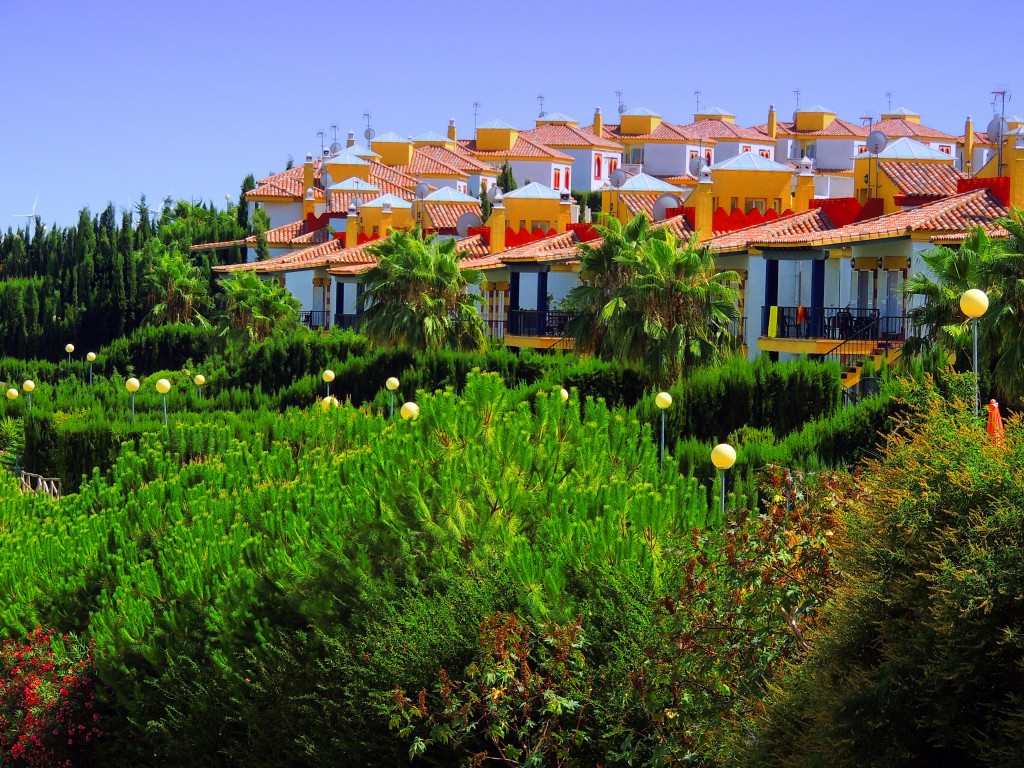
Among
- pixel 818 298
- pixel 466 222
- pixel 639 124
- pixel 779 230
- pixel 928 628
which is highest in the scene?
pixel 639 124

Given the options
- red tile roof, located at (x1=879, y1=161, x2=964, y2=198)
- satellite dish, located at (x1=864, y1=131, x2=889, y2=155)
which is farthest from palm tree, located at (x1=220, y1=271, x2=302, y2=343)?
red tile roof, located at (x1=879, y1=161, x2=964, y2=198)

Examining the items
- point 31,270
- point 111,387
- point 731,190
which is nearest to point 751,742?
point 111,387

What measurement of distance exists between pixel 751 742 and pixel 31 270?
7798 cm

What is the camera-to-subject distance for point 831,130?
4141 inches

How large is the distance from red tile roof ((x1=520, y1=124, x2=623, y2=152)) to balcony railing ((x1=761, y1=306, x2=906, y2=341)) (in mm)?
68134

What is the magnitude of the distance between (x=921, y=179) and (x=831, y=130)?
2459 inches

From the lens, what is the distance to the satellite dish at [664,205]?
51.8m

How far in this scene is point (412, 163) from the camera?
9506 cm

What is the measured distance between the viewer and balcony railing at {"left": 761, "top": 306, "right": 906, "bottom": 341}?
35.6m

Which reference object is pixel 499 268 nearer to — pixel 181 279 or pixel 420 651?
pixel 181 279

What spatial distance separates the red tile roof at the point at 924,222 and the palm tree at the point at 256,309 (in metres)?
21.0

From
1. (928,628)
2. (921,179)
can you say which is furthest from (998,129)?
(928,628)

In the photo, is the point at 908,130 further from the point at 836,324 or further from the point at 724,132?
the point at 836,324

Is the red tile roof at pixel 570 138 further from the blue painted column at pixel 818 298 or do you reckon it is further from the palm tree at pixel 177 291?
the blue painted column at pixel 818 298
